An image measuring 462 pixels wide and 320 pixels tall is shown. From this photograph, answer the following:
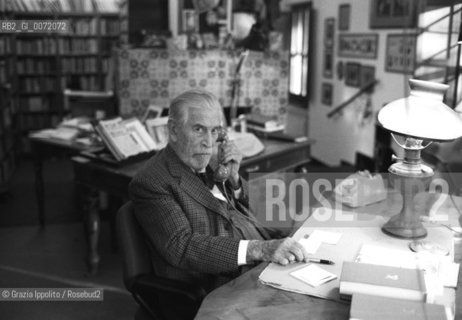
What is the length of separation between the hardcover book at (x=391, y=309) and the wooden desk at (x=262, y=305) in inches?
3.8

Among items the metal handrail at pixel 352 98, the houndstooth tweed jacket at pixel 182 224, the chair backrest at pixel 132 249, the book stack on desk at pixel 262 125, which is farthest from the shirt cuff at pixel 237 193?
the metal handrail at pixel 352 98

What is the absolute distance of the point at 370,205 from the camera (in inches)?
87.4

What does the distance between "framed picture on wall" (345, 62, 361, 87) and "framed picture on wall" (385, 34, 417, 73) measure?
563 mm

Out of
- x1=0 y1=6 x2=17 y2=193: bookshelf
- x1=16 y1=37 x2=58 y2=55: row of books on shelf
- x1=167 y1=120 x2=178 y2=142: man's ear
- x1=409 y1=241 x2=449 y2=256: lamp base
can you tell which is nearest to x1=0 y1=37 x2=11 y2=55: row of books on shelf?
x1=0 y1=6 x2=17 y2=193: bookshelf

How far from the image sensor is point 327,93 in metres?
6.33

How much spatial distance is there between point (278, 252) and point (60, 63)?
6.12m

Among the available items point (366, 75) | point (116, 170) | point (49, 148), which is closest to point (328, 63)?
point (366, 75)

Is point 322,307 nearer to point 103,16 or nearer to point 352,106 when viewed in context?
point 352,106

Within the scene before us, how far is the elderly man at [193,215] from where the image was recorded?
1.69m

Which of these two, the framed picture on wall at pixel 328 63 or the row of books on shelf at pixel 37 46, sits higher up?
the row of books on shelf at pixel 37 46

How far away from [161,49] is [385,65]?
6.97 feet

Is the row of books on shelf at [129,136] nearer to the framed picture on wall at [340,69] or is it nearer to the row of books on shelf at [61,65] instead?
the framed picture on wall at [340,69]

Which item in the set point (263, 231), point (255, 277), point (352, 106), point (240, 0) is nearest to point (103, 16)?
point (240, 0)

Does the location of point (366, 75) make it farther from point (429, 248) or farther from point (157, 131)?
point (429, 248)
